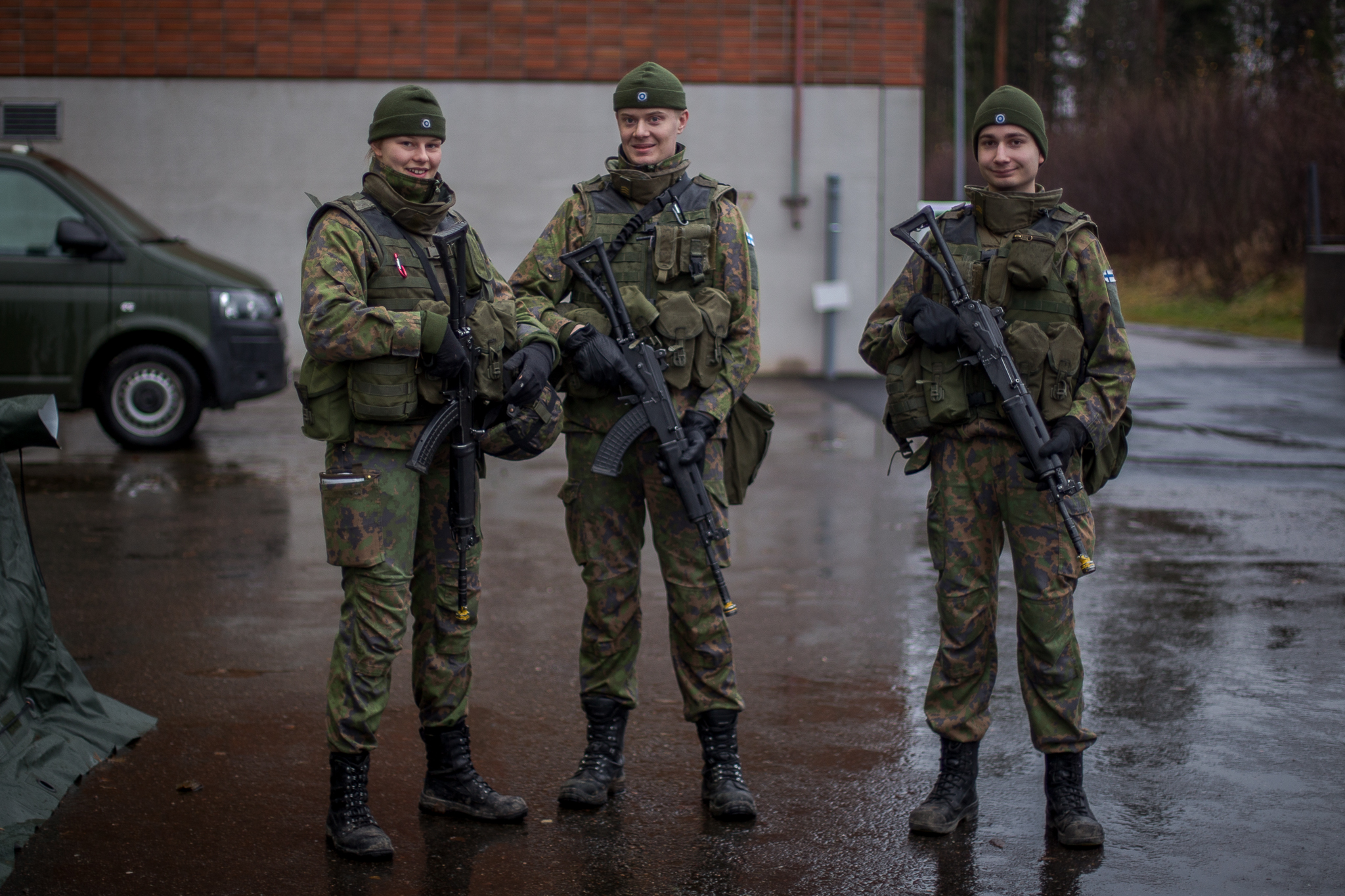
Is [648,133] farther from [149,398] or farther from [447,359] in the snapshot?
[149,398]

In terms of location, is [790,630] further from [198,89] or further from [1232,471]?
[198,89]

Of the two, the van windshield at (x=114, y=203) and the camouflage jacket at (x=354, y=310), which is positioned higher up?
the van windshield at (x=114, y=203)

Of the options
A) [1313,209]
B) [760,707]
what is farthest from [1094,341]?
[1313,209]

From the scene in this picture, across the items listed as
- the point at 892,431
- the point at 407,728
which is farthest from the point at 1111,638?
the point at 407,728

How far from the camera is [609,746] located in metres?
4.02

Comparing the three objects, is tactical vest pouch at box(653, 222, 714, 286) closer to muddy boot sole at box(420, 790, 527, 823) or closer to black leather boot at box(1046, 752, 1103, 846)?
muddy boot sole at box(420, 790, 527, 823)

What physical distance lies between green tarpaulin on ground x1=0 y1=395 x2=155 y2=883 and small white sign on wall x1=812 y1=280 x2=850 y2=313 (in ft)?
38.4

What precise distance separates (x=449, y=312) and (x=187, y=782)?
5.29 ft

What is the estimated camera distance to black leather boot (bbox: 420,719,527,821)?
12.4 ft

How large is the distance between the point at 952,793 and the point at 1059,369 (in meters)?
1.22

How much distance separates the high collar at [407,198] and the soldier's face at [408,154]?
0.02 meters

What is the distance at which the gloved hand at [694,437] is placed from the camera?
387cm

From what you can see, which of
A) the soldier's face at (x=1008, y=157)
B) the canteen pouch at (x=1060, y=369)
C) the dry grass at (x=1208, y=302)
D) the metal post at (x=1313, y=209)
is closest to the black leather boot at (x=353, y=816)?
the canteen pouch at (x=1060, y=369)

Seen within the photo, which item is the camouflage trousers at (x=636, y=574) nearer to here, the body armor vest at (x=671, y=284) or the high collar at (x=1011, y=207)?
the body armor vest at (x=671, y=284)
